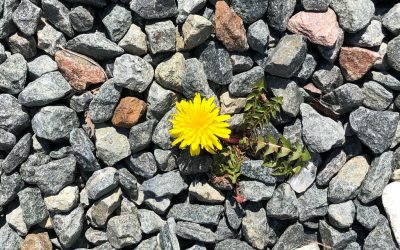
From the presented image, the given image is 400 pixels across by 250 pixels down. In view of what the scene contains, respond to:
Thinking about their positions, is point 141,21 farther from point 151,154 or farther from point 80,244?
point 80,244

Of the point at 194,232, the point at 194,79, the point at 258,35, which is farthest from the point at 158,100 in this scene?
the point at 194,232

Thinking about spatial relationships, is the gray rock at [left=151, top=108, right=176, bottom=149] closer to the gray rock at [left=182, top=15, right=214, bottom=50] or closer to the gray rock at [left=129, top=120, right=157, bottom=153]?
the gray rock at [left=129, top=120, right=157, bottom=153]

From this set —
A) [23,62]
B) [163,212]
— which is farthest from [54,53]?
[163,212]

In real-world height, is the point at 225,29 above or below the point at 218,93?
above

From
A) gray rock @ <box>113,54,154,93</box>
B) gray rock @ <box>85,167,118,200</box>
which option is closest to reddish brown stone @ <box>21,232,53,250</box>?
gray rock @ <box>85,167,118,200</box>

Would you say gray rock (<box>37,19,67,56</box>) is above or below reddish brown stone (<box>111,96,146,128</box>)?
above

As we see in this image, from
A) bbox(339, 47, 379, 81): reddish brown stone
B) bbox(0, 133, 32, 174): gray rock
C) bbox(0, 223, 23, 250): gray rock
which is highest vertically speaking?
bbox(339, 47, 379, 81): reddish brown stone
